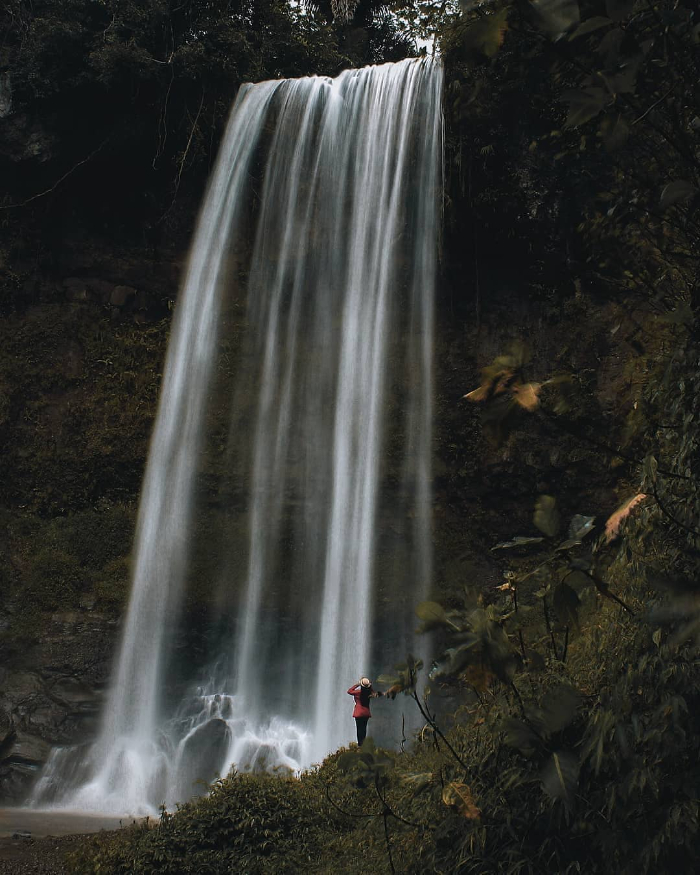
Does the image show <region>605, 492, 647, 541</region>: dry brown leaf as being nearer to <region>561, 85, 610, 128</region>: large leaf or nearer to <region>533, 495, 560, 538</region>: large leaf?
<region>533, 495, 560, 538</region>: large leaf

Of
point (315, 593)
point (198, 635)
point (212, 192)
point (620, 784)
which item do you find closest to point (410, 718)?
point (315, 593)

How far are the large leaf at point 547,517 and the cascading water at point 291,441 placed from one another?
7.52 m

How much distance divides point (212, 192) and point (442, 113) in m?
3.87

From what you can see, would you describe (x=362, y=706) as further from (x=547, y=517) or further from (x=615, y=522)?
(x=547, y=517)

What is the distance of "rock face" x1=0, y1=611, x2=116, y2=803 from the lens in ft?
28.5

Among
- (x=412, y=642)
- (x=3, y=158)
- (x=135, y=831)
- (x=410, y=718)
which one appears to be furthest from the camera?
(x=3, y=158)

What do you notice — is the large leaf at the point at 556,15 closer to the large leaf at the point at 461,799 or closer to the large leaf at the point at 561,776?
the large leaf at the point at 561,776

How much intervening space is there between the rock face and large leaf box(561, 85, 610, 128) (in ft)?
30.4

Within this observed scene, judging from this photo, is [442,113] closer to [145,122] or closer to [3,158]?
[145,122]

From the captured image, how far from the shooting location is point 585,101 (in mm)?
1619

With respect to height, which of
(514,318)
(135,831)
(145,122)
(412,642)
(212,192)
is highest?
(145,122)

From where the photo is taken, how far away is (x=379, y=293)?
10766mm

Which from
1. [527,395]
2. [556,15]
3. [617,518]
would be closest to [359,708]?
[617,518]

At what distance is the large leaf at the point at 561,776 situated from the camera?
5.98ft
